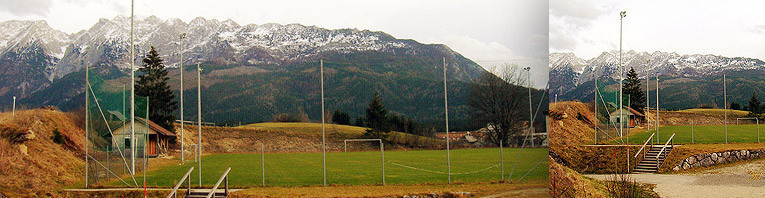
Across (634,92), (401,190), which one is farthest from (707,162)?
(401,190)

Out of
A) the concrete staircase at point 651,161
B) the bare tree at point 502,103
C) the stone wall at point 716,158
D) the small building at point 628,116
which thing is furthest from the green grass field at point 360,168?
the small building at point 628,116

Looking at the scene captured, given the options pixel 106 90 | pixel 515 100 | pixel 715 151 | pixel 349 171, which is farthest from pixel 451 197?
pixel 715 151

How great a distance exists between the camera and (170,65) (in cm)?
1301

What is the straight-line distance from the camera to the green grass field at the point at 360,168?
11.6 m

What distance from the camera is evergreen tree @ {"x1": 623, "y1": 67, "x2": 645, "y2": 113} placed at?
930 inches

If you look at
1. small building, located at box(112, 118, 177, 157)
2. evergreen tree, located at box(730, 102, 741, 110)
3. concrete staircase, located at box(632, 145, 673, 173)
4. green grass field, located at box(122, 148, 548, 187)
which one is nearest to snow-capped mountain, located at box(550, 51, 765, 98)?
evergreen tree, located at box(730, 102, 741, 110)

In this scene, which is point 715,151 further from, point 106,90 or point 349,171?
point 106,90

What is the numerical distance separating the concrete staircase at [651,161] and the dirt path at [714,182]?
22.2 inches

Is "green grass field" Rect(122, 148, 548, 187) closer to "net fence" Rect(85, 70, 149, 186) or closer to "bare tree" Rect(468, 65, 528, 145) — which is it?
"net fence" Rect(85, 70, 149, 186)

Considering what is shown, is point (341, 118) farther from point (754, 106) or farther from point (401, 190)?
point (754, 106)

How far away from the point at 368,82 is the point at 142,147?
6710 millimetres

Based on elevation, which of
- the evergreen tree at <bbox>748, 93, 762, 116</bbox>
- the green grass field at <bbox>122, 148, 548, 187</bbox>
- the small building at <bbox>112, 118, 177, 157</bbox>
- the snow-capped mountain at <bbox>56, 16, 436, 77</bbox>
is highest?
the snow-capped mountain at <bbox>56, 16, 436, 77</bbox>

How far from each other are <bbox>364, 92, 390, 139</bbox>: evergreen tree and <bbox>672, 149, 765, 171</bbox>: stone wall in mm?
7578

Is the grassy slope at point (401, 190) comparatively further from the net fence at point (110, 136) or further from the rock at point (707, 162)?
the rock at point (707, 162)
